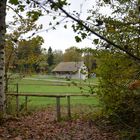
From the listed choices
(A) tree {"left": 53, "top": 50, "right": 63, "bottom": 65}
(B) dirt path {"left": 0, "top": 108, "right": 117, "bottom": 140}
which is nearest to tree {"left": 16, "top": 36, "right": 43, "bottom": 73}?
(B) dirt path {"left": 0, "top": 108, "right": 117, "bottom": 140}

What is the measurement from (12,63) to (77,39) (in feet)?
40.9

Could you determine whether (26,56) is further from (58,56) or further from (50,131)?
(58,56)

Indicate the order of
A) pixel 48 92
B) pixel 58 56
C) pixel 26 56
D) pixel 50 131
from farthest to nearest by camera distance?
pixel 58 56, pixel 48 92, pixel 26 56, pixel 50 131

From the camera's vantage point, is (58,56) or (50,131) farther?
(58,56)

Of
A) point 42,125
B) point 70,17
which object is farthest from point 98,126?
point 70,17

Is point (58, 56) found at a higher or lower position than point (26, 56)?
higher

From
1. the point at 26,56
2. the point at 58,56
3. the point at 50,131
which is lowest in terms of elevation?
the point at 50,131

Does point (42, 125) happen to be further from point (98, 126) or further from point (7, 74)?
point (7, 74)

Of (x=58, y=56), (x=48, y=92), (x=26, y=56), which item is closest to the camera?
(x=26, y=56)

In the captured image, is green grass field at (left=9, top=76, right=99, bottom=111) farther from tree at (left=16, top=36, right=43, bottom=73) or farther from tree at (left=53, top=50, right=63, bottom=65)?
tree at (left=53, top=50, right=63, bottom=65)

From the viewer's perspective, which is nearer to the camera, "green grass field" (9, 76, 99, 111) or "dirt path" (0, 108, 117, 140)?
"dirt path" (0, 108, 117, 140)

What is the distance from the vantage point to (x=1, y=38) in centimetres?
1016

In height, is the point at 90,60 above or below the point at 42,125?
above

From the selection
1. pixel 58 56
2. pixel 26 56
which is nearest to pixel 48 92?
pixel 26 56
